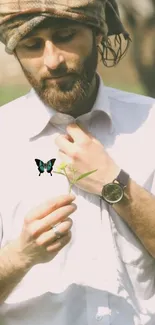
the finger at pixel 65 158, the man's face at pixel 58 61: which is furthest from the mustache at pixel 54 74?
the finger at pixel 65 158

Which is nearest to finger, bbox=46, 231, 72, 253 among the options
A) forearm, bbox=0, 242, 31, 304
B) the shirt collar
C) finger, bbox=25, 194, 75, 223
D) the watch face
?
finger, bbox=25, 194, 75, 223

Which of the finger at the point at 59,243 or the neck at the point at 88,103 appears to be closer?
the finger at the point at 59,243

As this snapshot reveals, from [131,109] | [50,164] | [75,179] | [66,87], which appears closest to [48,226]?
[50,164]

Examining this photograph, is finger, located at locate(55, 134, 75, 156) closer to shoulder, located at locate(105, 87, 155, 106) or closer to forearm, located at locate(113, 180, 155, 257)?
forearm, located at locate(113, 180, 155, 257)

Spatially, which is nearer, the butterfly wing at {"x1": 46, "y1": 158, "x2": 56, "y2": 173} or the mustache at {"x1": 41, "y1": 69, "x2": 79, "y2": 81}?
the butterfly wing at {"x1": 46, "y1": 158, "x2": 56, "y2": 173}

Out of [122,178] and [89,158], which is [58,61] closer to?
[89,158]

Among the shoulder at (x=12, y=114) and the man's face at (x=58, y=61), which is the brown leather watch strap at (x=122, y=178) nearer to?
the man's face at (x=58, y=61)
